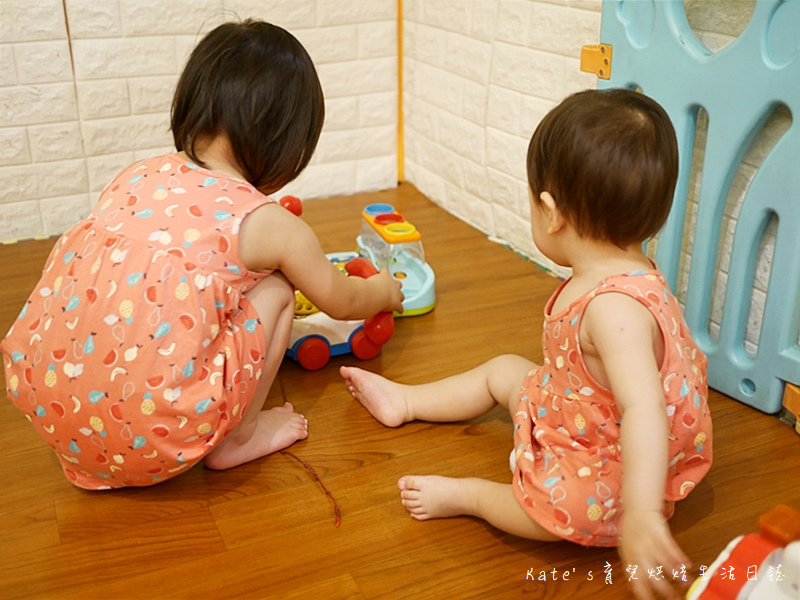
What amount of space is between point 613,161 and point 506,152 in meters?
1.03

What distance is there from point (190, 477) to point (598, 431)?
58cm

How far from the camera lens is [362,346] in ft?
4.81

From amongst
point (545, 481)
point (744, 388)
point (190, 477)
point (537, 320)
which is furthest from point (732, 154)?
point (190, 477)

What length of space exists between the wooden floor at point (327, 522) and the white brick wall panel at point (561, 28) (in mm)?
725

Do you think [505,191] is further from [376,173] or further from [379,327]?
[379,327]

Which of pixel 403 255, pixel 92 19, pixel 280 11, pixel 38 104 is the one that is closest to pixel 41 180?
pixel 38 104

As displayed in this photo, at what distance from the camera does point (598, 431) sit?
1008 millimetres

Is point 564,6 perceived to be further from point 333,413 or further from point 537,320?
point 333,413

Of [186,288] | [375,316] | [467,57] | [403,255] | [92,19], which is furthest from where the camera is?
[467,57]

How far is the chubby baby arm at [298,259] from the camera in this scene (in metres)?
1.10

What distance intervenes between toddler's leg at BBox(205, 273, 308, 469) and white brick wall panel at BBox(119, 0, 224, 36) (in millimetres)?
1136

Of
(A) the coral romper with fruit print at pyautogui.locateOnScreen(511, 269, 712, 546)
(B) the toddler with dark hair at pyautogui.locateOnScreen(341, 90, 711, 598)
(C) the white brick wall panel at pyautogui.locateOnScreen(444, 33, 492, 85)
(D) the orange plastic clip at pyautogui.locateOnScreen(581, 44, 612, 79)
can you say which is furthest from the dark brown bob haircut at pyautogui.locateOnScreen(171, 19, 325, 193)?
(C) the white brick wall panel at pyautogui.locateOnScreen(444, 33, 492, 85)

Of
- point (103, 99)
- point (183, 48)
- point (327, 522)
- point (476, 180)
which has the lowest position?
point (327, 522)

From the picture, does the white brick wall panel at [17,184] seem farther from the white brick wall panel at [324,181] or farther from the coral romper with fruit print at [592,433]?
the coral romper with fruit print at [592,433]
